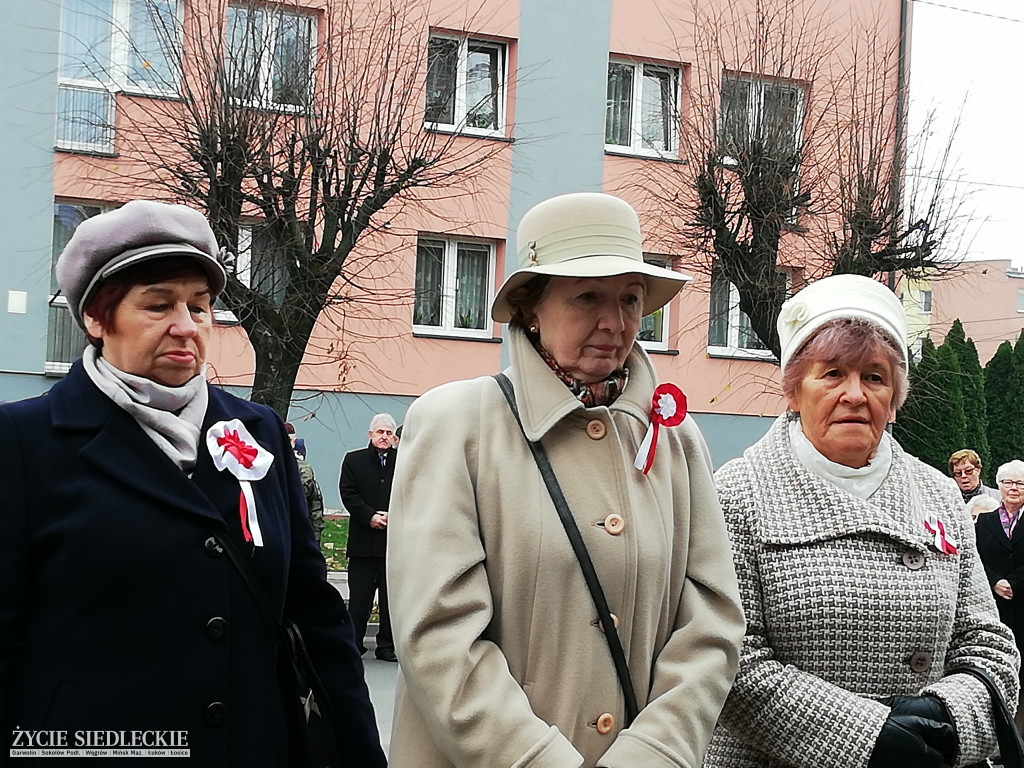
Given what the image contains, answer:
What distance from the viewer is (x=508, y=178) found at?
1889 cm

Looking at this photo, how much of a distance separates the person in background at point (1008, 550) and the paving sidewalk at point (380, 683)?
4006 millimetres

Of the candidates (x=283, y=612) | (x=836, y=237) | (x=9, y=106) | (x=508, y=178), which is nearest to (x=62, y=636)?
(x=283, y=612)

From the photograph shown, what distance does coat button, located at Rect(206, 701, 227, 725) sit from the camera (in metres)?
2.74

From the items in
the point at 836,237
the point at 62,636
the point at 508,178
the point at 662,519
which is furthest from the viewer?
the point at 508,178

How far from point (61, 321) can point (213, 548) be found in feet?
50.7

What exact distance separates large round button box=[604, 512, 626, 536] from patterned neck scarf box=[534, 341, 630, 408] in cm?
27

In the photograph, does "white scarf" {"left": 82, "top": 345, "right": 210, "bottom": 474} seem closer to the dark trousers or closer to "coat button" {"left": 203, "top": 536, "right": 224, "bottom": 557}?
"coat button" {"left": 203, "top": 536, "right": 224, "bottom": 557}

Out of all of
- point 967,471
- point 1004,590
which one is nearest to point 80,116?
point 967,471

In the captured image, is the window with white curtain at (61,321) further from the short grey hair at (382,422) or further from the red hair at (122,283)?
the red hair at (122,283)

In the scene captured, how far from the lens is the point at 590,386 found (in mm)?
2914

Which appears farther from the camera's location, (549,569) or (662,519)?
(662,519)

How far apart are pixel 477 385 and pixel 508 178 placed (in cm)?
1624

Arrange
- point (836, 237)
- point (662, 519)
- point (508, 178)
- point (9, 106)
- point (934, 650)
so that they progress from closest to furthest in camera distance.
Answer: point (662, 519)
point (934, 650)
point (836, 237)
point (9, 106)
point (508, 178)

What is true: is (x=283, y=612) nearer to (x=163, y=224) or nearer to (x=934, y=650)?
(x=163, y=224)
